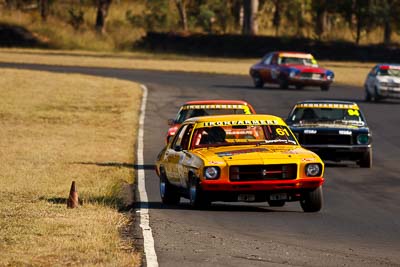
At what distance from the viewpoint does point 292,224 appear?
14.4 metres

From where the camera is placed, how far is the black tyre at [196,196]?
1540 cm

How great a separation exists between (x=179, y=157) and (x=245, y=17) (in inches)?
2614

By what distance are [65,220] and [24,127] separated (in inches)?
759

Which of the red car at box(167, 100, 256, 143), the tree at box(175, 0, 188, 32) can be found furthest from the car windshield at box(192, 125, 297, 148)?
the tree at box(175, 0, 188, 32)

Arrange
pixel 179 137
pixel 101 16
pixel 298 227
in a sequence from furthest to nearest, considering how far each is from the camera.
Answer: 1. pixel 101 16
2. pixel 179 137
3. pixel 298 227

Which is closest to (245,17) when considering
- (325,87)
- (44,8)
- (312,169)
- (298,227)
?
(44,8)

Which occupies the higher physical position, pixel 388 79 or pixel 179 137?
pixel 179 137

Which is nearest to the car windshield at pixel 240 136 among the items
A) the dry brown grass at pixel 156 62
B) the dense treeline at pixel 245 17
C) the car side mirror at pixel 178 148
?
the car side mirror at pixel 178 148

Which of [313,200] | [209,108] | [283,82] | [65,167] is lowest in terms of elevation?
[283,82]

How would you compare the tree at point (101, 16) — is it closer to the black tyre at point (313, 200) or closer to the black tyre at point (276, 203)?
the black tyre at point (276, 203)

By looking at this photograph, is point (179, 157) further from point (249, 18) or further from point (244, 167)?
point (249, 18)

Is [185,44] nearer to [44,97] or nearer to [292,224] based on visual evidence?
[44,97]

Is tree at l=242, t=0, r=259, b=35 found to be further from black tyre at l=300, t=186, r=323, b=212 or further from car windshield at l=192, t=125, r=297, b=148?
black tyre at l=300, t=186, r=323, b=212

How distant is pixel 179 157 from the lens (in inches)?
643
